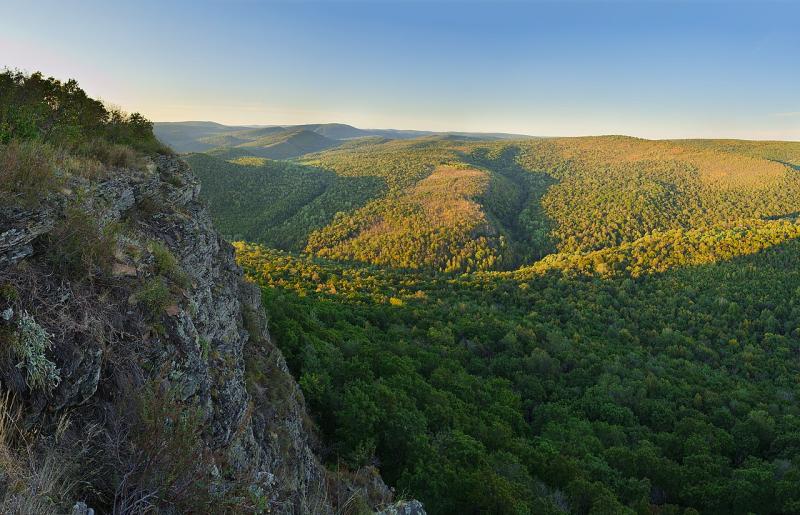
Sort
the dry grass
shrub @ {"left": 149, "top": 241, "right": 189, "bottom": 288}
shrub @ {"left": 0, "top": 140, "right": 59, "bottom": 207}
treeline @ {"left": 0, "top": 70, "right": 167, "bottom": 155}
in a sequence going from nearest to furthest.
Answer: the dry grass < shrub @ {"left": 0, "top": 140, "right": 59, "bottom": 207} < shrub @ {"left": 149, "top": 241, "right": 189, "bottom": 288} < treeline @ {"left": 0, "top": 70, "right": 167, "bottom": 155}

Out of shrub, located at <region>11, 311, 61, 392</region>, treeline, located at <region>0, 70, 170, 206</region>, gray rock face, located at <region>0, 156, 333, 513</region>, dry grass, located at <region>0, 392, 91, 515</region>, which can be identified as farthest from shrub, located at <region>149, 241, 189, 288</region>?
dry grass, located at <region>0, 392, 91, 515</region>

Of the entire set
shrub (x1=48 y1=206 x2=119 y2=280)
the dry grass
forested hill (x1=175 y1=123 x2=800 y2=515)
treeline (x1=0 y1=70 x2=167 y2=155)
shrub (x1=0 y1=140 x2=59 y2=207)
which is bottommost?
forested hill (x1=175 y1=123 x2=800 y2=515)

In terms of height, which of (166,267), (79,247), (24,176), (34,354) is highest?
(24,176)

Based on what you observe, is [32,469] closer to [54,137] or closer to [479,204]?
[54,137]

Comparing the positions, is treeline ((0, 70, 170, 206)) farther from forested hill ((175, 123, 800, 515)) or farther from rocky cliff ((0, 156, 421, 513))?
forested hill ((175, 123, 800, 515))

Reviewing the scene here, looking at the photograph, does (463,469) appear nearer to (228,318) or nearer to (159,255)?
(228,318)

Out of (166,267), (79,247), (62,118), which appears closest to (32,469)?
(79,247)

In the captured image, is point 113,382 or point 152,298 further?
point 152,298
